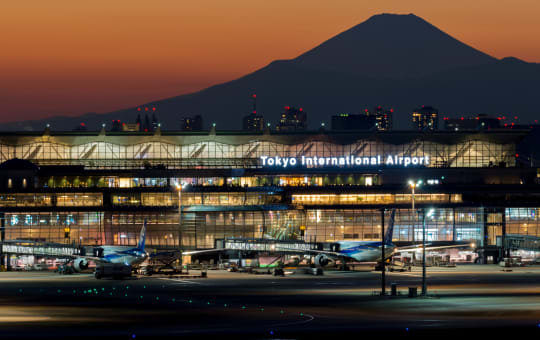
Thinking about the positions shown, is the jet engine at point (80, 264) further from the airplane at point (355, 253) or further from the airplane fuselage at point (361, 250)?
the airplane fuselage at point (361, 250)

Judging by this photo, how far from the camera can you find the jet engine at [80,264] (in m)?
164

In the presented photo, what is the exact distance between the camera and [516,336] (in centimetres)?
6894

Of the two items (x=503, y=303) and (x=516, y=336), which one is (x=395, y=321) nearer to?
(x=516, y=336)

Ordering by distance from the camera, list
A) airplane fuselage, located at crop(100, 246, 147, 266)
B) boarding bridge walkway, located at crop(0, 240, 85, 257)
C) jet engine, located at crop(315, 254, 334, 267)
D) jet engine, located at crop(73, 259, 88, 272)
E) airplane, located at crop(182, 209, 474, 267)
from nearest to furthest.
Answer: airplane fuselage, located at crop(100, 246, 147, 266)
jet engine, located at crop(73, 259, 88, 272)
airplane, located at crop(182, 209, 474, 267)
jet engine, located at crop(315, 254, 334, 267)
boarding bridge walkway, located at crop(0, 240, 85, 257)

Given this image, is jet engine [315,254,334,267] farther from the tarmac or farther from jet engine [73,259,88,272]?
jet engine [73,259,88,272]

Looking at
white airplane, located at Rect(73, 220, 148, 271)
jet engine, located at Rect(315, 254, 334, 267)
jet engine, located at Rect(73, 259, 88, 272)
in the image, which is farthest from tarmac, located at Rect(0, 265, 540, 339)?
jet engine, located at Rect(315, 254, 334, 267)

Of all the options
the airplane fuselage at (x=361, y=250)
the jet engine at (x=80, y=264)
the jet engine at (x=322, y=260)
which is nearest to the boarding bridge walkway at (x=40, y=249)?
the jet engine at (x=80, y=264)

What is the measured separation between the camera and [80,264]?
164 meters

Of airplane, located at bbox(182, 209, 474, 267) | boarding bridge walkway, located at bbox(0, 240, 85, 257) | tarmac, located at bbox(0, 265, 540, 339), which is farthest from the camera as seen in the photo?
boarding bridge walkway, located at bbox(0, 240, 85, 257)

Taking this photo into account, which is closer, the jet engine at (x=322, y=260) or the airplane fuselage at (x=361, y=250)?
the airplane fuselage at (x=361, y=250)

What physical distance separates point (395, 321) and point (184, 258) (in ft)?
383

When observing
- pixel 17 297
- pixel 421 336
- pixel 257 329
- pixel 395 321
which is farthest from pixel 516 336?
pixel 17 297

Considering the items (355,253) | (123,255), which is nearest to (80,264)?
(123,255)

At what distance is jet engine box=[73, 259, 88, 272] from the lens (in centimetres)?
16362
